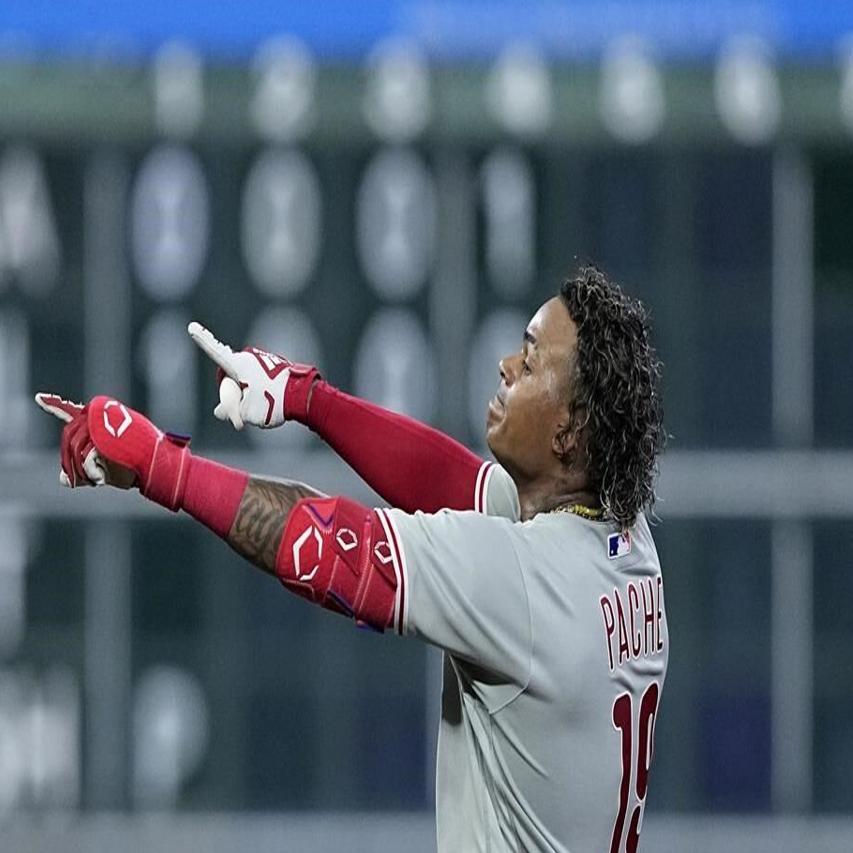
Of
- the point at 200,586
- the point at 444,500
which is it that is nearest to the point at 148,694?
the point at 200,586

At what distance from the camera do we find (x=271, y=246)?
6645 mm

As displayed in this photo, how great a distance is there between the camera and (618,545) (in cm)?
284

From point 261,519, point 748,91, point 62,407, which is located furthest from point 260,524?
point 748,91

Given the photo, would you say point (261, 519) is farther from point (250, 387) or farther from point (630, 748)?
point (630, 748)

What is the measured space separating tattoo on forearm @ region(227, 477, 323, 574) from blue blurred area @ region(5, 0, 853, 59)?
4.35 metres

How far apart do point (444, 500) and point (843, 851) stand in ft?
13.2

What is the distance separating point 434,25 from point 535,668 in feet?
14.7

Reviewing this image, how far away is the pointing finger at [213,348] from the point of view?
2844 millimetres

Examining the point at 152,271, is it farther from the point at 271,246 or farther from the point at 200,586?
the point at 200,586

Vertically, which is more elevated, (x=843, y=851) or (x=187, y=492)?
(x=187, y=492)

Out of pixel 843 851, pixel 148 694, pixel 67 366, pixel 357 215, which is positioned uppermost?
pixel 357 215

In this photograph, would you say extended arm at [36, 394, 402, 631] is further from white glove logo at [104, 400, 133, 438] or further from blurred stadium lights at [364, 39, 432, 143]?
blurred stadium lights at [364, 39, 432, 143]

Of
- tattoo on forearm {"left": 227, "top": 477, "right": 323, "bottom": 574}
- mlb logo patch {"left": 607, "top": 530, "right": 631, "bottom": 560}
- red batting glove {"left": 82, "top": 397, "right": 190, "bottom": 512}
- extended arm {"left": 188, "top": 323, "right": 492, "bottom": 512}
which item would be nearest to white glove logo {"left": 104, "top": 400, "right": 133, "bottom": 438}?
red batting glove {"left": 82, "top": 397, "right": 190, "bottom": 512}

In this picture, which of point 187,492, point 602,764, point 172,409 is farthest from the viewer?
point 172,409
